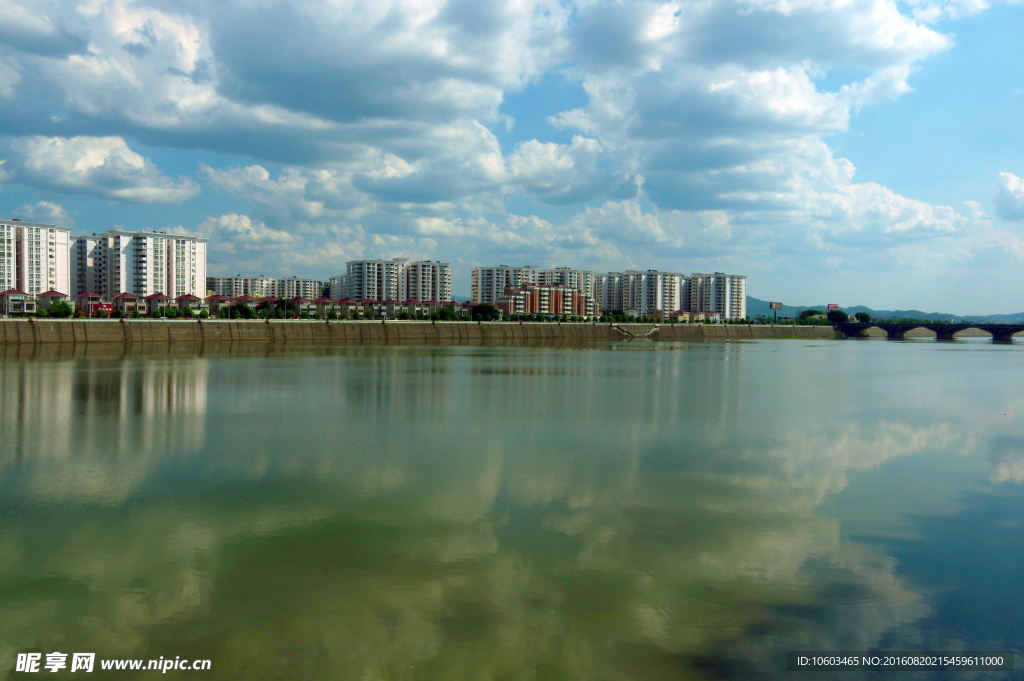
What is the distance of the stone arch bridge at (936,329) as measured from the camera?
353 ft

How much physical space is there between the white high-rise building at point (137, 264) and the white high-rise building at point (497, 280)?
248 ft

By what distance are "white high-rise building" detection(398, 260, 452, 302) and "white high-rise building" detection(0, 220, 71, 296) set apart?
75.6 meters

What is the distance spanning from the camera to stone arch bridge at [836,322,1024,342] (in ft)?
353

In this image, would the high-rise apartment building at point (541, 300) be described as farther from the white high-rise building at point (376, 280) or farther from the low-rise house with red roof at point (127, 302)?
the low-rise house with red roof at point (127, 302)

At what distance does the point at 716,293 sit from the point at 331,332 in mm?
138577

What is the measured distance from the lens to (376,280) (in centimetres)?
16075

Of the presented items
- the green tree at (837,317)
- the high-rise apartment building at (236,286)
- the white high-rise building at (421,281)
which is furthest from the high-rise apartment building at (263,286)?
the green tree at (837,317)

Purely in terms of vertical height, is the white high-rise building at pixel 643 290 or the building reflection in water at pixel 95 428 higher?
the white high-rise building at pixel 643 290

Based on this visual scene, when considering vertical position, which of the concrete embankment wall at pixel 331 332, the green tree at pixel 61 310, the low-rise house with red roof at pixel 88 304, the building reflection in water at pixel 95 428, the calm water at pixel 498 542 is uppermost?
the low-rise house with red roof at pixel 88 304

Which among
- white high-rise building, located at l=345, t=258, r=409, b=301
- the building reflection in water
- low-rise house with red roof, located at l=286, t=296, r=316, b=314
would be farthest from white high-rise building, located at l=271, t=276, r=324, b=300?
the building reflection in water

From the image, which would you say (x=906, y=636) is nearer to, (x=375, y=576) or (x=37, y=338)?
(x=375, y=576)

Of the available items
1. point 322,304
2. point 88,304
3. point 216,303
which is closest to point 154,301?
point 216,303

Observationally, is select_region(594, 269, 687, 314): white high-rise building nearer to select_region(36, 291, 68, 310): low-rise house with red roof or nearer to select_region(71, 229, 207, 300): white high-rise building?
select_region(71, 229, 207, 300): white high-rise building

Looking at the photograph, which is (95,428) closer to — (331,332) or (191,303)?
(331,332)
